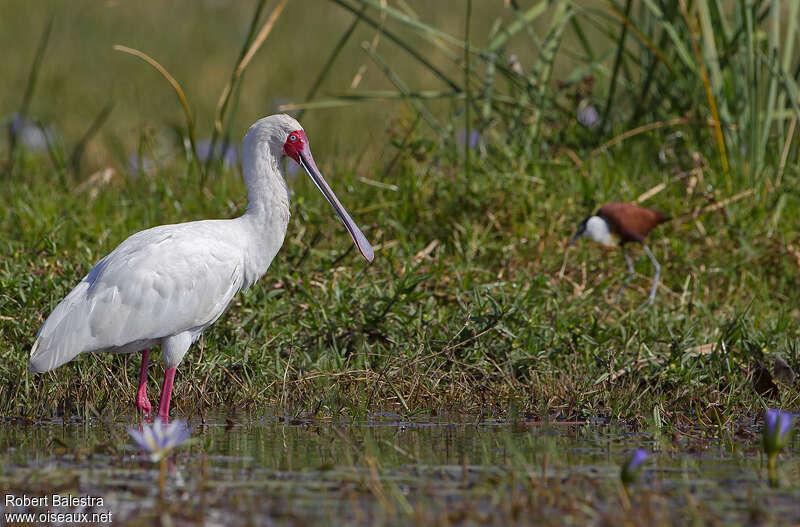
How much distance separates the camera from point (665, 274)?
6820mm

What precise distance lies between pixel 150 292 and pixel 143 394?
424mm

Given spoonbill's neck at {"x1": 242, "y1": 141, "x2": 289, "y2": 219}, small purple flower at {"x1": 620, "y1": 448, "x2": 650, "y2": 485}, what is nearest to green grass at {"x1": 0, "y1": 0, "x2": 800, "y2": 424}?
spoonbill's neck at {"x1": 242, "y1": 141, "x2": 289, "y2": 219}

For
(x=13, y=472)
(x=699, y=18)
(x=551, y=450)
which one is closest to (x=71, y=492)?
(x=13, y=472)

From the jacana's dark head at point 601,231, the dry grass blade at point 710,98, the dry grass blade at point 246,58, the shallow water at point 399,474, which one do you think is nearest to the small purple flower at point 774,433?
the shallow water at point 399,474

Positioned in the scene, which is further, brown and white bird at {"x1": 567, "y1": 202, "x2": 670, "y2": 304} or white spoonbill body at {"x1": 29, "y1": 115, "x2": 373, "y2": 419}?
brown and white bird at {"x1": 567, "y1": 202, "x2": 670, "y2": 304}

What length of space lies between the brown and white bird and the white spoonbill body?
1.91 m

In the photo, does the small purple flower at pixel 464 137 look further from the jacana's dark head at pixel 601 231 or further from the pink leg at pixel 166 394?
the pink leg at pixel 166 394

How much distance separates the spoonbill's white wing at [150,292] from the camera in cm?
484

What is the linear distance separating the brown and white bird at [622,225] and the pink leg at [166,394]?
8.21 ft

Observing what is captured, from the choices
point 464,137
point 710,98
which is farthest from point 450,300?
point 464,137

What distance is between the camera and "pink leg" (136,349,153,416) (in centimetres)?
496

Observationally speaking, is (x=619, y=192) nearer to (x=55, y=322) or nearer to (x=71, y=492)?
(x=55, y=322)

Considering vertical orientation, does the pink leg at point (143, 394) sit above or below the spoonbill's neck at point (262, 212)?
below

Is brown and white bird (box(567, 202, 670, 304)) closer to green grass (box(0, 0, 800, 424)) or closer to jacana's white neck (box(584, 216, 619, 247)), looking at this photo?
jacana's white neck (box(584, 216, 619, 247))
